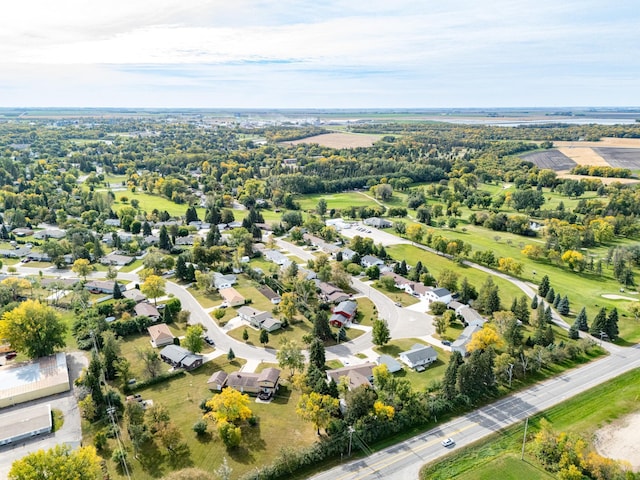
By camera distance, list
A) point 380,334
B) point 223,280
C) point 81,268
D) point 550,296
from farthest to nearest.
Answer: point 223,280, point 81,268, point 550,296, point 380,334

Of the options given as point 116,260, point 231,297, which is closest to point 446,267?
point 231,297

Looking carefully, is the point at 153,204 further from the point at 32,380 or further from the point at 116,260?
the point at 32,380

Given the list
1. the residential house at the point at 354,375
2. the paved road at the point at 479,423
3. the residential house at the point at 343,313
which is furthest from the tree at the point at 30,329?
the paved road at the point at 479,423

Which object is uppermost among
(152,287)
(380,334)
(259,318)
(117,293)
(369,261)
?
(152,287)

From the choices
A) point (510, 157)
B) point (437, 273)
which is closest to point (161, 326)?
point (437, 273)

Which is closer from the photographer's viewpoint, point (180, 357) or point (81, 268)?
point (180, 357)

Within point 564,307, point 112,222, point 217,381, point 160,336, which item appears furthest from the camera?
point 112,222

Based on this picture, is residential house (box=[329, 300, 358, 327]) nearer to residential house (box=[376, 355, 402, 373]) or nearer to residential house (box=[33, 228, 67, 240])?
residential house (box=[376, 355, 402, 373])
